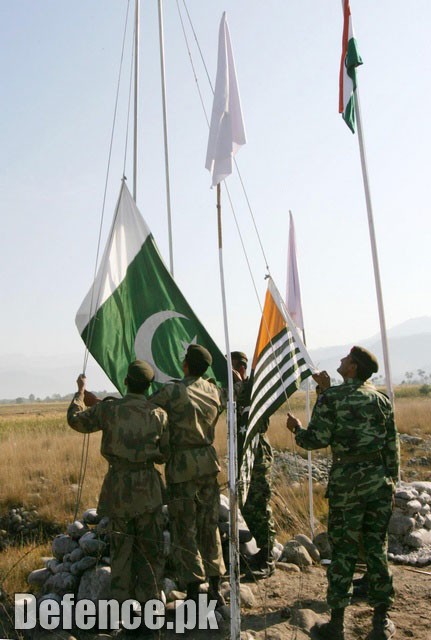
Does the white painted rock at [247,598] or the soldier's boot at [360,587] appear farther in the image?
the soldier's boot at [360,587]

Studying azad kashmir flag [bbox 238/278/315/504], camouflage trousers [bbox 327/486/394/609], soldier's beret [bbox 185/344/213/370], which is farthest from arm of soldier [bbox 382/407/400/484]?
soldier's beret [bbox 185/344/213/370]

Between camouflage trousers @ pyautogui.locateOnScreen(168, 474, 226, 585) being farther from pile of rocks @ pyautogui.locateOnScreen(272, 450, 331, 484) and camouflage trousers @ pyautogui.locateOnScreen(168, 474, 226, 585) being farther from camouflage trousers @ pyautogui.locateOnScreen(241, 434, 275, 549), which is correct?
pile of rocks @ pyautogui.locateOnScreen(272, 450, 331, 484)

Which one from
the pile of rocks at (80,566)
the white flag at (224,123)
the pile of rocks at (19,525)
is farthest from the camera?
the pile of rocks at (19,525)

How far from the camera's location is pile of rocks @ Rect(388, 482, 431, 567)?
7.51m

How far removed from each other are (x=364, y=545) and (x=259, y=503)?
5.30 feet

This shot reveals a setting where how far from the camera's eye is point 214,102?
219 inches

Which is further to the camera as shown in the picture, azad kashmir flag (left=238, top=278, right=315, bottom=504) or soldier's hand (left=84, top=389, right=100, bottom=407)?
soldier's hand (left=84, top=389, right=100, bottom=407)

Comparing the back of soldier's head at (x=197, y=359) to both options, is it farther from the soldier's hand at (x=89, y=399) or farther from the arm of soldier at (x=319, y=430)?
the arm of soldier at (x=319, y=430)

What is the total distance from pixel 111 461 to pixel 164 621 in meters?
1.49

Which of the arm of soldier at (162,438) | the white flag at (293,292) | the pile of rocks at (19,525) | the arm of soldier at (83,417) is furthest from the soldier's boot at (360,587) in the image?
the pile of rocks at (19,525)

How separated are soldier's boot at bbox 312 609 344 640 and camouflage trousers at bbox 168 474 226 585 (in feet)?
3.49

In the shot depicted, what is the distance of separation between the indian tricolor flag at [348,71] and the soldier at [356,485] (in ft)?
17.8

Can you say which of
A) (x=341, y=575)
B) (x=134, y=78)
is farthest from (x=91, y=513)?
(x=134, y=78)

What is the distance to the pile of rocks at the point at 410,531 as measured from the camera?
24.6ft
